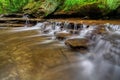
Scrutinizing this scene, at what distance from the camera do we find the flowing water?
3.78m

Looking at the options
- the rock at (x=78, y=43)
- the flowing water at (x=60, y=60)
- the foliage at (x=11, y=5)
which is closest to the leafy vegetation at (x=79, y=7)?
the foliage at (x=11, y=5)

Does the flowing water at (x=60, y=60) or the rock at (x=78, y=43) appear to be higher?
the rock at (x=78, y=43)

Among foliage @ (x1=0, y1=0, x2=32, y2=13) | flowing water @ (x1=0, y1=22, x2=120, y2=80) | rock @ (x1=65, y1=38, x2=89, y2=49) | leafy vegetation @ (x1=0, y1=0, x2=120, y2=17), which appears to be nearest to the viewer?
flowing water @ (x1=0, y1=22, x2=120, y2=80)

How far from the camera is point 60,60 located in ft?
14.8

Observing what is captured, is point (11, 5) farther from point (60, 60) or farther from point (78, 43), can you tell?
point (60, 60)

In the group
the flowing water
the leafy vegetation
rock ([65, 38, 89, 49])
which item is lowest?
the flowing water

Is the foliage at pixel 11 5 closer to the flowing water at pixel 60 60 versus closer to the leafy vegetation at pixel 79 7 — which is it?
the leafy vegetation at pixel 79 7

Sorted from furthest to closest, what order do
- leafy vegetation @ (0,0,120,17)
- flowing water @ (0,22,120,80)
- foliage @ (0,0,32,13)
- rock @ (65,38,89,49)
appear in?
foliage @ (0,0,32,13), leafy vegetation @ (0,0,120,17), rock @ (65,38,89,49), flowing water @ (0,22,120,80)

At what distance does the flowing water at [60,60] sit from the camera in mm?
3775

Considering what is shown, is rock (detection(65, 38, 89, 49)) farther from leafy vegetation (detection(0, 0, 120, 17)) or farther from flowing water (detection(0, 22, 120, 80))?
leafy vegetation (detection(0, 0, 120, 17))

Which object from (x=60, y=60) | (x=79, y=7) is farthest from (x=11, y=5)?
(x=60, y=60)

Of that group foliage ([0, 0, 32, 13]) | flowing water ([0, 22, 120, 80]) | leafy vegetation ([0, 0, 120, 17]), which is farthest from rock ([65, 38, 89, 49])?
foliage ([0, 0, 32, 13])

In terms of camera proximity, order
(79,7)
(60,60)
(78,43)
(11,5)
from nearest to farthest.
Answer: (60,60) < (78,43) < (79,7) < (11,5)

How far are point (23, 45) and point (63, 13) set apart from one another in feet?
15.5
